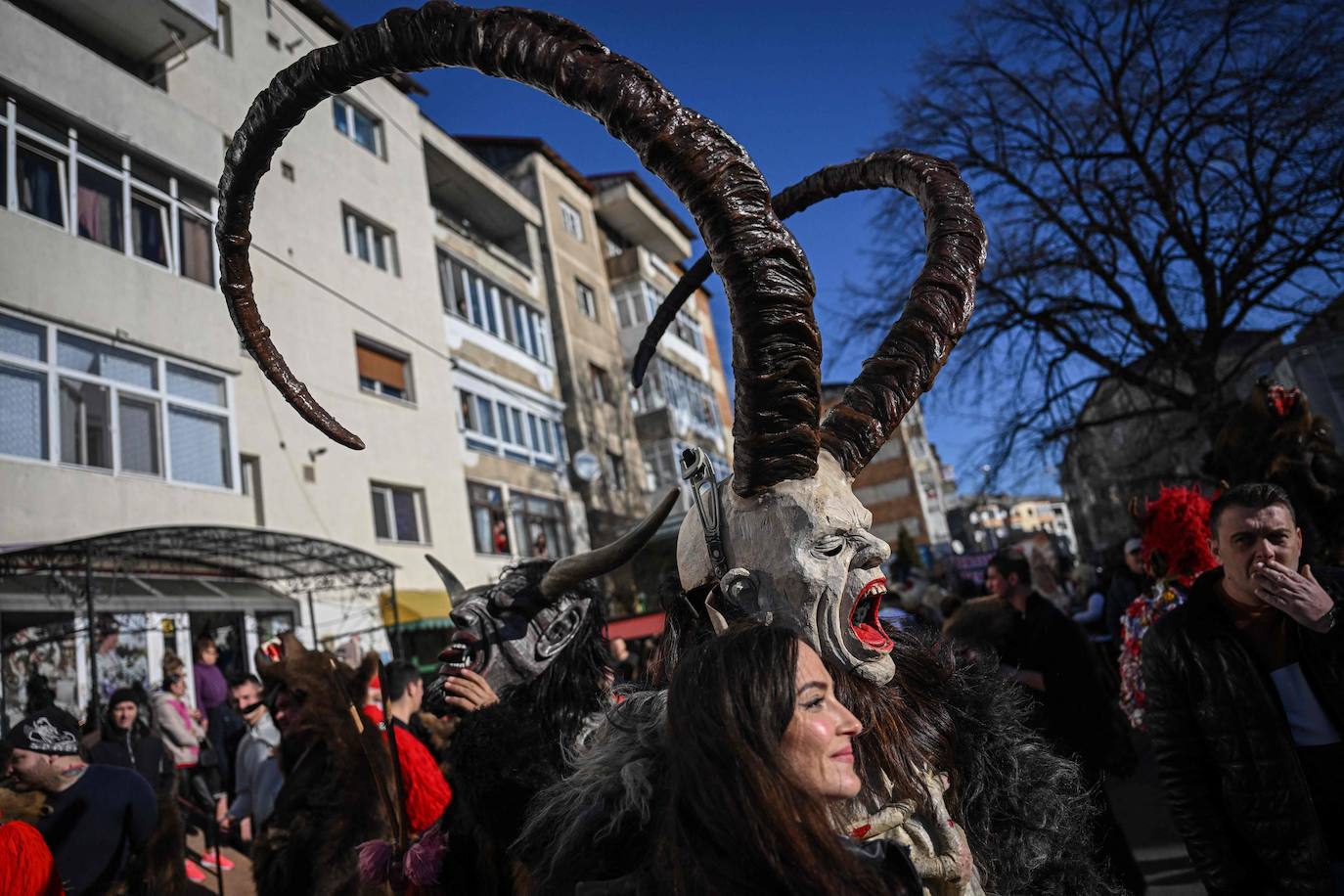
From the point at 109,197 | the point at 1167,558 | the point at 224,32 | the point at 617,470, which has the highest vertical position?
the point at 224,32

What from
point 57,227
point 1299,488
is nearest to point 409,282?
point 57,227

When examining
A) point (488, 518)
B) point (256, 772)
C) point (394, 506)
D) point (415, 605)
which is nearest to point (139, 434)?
point (415, 605)

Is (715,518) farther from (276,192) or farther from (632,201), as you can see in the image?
(632,201)

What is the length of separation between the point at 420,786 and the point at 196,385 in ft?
38.1

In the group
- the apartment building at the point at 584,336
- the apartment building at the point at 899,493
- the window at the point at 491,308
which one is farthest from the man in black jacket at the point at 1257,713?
the apartment building at the point at 899,493

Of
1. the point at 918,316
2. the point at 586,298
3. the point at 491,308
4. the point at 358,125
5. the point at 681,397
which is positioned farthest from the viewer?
the point at 681,397

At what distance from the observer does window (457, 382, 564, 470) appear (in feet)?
69.2

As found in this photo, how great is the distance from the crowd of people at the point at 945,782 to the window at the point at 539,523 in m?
15.6

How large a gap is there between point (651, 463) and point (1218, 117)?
19.3 meters

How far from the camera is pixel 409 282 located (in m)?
19.6

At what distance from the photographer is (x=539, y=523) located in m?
23.0

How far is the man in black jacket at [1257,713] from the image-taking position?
8.09 ft

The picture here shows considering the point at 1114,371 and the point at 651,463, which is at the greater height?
the point at 651,463

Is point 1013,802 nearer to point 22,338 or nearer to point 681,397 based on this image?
point 22,338
